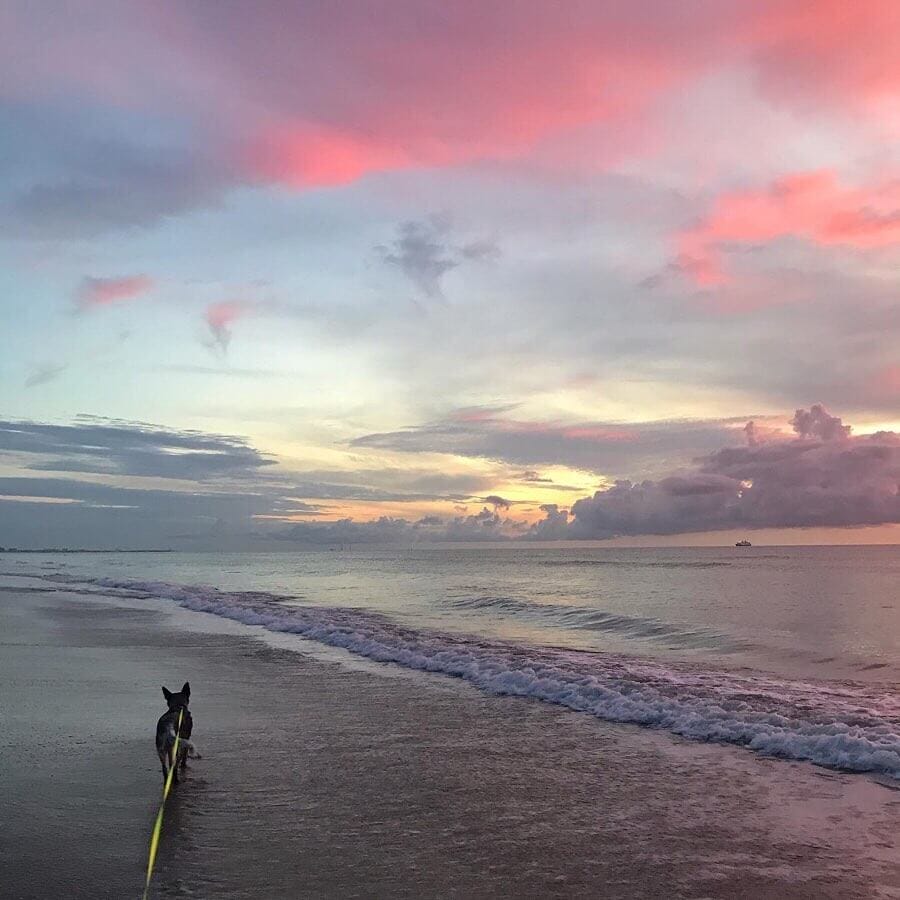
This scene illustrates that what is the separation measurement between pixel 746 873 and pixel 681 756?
380 centimetres

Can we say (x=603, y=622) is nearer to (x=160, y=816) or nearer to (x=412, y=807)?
(x=412, y=807)

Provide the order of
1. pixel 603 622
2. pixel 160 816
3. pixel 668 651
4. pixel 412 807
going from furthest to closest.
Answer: pixel 603 622, pixel 668 651, pixel 412 807, pixel 160 816

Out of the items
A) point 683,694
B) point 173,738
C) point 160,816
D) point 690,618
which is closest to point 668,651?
point 683,694

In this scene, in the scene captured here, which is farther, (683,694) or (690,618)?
(690,618)

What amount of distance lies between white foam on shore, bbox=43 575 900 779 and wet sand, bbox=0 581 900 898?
24.4 inches

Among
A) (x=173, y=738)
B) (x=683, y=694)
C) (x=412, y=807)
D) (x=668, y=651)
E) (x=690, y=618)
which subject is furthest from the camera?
(x=690, y=618)

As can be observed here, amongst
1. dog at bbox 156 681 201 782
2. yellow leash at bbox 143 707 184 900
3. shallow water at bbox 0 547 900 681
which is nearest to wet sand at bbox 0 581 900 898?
yellow leash at bbox 143 707 184 900

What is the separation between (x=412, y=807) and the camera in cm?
753

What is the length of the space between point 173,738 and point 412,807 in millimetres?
2571

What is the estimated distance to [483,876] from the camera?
5953 mm

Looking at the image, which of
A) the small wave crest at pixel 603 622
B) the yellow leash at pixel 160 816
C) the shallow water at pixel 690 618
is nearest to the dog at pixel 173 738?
the yellow leash at pixel 160 816

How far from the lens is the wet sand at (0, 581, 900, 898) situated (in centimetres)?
589

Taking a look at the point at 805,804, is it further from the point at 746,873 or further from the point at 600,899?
the point at 600,899

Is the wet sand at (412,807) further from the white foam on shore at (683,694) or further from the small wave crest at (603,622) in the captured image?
the small wave crest at (603,622)
